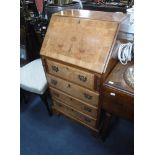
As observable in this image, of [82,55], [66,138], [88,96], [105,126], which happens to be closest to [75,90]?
[88,96]

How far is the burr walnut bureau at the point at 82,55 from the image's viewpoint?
3.47 feet

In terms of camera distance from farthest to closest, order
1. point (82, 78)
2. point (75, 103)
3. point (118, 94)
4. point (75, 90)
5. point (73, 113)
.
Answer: point (73, 113)
point (75, 103)
point (75, 90)
point (82, 78)
point (118, 94)

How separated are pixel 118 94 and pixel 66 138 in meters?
0.80

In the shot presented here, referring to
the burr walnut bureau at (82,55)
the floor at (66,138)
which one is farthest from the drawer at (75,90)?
the floor at (66,138)

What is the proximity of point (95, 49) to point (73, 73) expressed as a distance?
0.25 m

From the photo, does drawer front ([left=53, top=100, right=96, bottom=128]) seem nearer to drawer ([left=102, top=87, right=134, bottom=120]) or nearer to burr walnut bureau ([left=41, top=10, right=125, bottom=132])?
burr walnut bureau ([left=41, top=10, right=125, bottom=132])

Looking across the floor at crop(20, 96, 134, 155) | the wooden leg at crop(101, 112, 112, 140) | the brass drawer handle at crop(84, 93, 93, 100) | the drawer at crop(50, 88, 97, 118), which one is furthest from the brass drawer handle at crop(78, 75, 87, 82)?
the floor at crop(20, 96, 134, 155)

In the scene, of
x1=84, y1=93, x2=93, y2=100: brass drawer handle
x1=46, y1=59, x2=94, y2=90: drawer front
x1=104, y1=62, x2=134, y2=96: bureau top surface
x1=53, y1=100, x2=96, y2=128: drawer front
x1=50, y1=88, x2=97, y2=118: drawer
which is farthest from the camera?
x1=53, y1=100, x2=96, y2=128: drawer front

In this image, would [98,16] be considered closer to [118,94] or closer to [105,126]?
[118,94]

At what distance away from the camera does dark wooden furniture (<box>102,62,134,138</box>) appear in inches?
41.5

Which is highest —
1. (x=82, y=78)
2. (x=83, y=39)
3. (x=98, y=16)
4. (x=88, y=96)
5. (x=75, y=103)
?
(x=98, y=16)

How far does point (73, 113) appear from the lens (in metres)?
1.59
